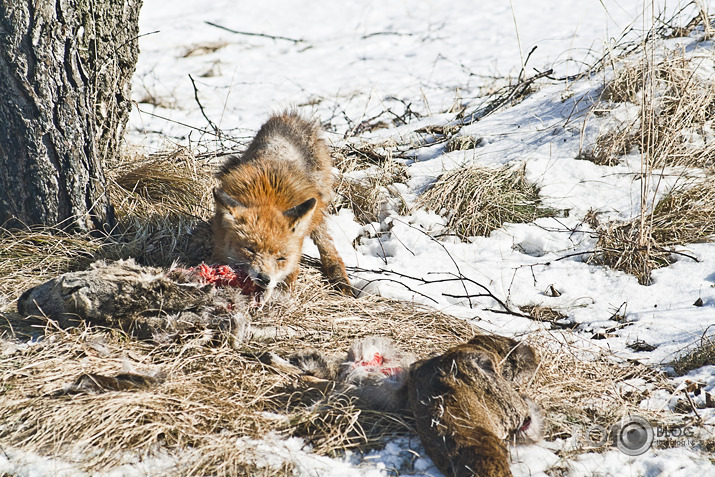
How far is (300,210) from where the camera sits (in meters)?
4.14

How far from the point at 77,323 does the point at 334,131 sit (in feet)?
15.4

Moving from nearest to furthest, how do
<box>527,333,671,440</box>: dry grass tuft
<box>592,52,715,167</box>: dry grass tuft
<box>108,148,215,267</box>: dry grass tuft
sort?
1. <box>527,333,671,440</box>: dry grass tuft
2. <box>108,148,215,267</box>: dry grass tuft
3. <box>592,52,715,167</box>: dry grass tuft

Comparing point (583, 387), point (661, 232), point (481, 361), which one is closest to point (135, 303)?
point (481, 361)

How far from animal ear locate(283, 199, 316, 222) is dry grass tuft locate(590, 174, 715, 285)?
2.38 m

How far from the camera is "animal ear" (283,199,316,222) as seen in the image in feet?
13.6

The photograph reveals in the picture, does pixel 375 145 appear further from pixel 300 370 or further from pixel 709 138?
pixel 300 370

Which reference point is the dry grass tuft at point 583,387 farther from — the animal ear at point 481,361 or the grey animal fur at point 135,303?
the grey animal fur at point 135,303

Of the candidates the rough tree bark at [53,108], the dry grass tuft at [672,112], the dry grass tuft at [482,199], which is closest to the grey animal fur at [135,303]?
the rough tree bark at [53,108]

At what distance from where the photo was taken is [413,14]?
39.6 ft

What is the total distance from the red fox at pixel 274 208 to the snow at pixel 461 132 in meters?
0.38

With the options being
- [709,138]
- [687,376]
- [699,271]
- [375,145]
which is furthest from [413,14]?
[687,376]

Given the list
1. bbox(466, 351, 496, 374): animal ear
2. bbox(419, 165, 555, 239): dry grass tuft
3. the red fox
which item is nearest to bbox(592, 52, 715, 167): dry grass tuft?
bbox(419, 165, 555, 239): dry grass tuft

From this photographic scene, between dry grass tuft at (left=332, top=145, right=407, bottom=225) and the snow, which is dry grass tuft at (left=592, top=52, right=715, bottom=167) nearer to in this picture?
the snow

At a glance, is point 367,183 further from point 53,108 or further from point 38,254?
point 38,254
